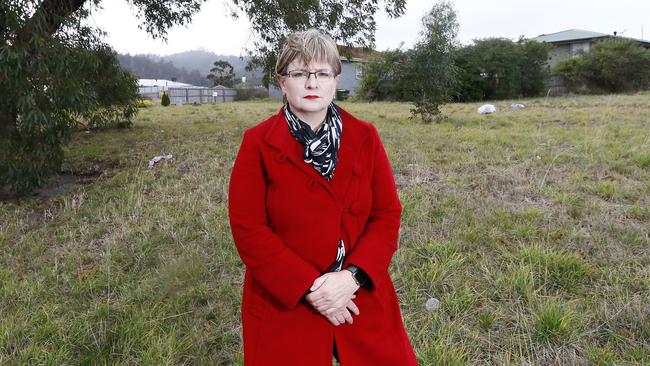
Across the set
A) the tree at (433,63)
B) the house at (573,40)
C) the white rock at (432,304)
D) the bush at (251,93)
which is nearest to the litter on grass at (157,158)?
the white rock at (432,304)

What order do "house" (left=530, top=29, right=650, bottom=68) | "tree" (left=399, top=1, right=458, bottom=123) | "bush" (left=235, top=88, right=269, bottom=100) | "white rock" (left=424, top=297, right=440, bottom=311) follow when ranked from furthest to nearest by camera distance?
"bush" (left=235, top=88, right=269, bottom=100) → "house" (left=530, top=29, right=650, bottom=68) → "tree" (left=399, top=1, right=458, bottom=123) → "white rock" (left=424, top=297, right=440, bottom=311)

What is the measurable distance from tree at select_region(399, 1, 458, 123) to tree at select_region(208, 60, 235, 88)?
179 ft

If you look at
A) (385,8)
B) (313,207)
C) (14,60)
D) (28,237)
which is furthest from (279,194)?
(385,8)

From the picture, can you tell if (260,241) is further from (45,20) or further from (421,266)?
(45,20)

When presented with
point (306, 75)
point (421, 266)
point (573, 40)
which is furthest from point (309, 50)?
point (573, 40)

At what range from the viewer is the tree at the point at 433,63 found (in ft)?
43.4

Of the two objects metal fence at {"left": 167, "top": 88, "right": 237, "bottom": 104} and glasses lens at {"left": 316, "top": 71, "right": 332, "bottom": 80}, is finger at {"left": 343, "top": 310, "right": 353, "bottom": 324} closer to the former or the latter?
glasses lens at {"left": 316, "top": 71, "right": 332, "bottom": 80}

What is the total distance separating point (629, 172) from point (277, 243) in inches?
241

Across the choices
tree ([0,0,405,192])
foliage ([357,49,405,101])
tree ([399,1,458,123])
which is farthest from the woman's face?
foliage ([357,49,405,101])

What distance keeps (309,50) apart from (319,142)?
32 cm

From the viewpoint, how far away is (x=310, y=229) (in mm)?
1584

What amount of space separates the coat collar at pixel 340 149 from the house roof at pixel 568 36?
166 feet

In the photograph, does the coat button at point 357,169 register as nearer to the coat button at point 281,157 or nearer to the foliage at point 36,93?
the coat button at point 281,157

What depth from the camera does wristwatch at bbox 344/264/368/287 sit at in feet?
5.30
